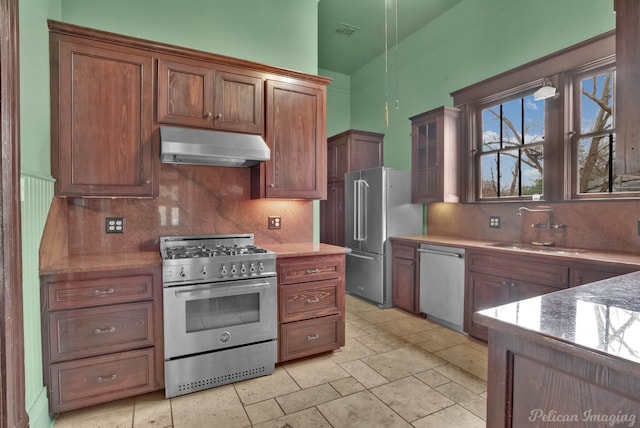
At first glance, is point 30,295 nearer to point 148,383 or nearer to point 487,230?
point 148,383

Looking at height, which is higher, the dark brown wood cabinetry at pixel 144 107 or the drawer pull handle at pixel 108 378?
the dark brown wood cabinetry at pixel 144 107

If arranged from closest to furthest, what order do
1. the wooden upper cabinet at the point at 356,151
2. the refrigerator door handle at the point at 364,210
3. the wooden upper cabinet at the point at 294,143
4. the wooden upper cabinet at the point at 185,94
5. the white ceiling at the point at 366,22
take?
the wooden upper cabinet at the point at 185,94
the wooden upper cabinet at the point at 294,143
the white ceiling at the point at 366,22
the refrigerator door handle at the point at 364,210
the wooden upper cabinet at the point at 356,151

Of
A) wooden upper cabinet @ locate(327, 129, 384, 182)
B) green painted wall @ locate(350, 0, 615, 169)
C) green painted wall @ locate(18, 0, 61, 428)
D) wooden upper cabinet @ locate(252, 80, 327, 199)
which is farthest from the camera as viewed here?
wooden upper cabinet @ locate(327, 129, 384, 182)

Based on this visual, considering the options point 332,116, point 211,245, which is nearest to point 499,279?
point 211,245

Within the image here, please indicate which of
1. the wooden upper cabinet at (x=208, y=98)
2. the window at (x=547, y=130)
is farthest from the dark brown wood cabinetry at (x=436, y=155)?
the wooden upper cabinet at (x=208, y=98)

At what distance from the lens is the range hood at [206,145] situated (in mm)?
2303

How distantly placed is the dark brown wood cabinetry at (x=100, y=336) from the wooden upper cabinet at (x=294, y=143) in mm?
1181

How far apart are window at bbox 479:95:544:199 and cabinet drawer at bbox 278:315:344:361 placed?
245cm

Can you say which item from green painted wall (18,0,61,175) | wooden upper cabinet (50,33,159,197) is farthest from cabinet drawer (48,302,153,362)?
green painted wall (18,0,61,175)

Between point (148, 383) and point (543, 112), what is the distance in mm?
4196

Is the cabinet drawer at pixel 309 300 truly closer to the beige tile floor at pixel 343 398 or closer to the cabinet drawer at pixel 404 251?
the beige tile floor at pixel 343 398

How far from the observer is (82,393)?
79.0 inches

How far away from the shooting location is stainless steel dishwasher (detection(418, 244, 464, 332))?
331 cm

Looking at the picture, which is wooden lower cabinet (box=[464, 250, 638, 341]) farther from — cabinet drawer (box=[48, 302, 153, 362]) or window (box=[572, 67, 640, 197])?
cabinet drawer (box=[48, 302, 153, 362])
